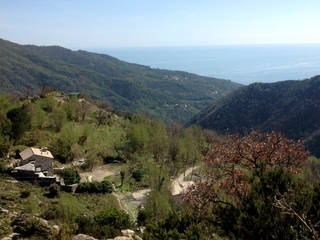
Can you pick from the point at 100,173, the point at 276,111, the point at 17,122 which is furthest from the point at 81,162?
the point at 276,111

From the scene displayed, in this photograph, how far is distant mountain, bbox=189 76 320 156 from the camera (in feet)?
256

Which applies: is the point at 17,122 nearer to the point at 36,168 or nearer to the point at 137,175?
the point at 36,168

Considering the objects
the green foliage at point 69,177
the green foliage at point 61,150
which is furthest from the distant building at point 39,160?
the green foliage at point 61,150

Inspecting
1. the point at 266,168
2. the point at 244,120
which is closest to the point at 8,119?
the point at 266,168

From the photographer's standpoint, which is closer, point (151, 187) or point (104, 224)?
point (104, 224)

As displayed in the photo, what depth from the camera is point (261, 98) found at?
105000 millimetres

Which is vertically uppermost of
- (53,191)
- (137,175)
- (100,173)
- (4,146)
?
(4,146)

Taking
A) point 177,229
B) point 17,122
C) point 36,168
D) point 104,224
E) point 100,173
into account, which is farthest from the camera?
point 100,173

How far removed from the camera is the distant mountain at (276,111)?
7790 cm

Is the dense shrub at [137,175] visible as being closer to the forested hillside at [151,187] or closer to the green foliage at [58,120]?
the forested hillside at [151,187]

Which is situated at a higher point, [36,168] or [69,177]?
[36,168]

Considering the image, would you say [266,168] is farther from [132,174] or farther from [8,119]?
[8,119]

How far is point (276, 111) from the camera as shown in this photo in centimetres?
9319

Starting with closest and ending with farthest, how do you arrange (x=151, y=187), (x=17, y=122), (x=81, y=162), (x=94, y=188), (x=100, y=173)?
(x=94, y=188) → (x=151, y=187) → (x=17, y=122) → (x=100, y=173) → (x=81, y=162)
